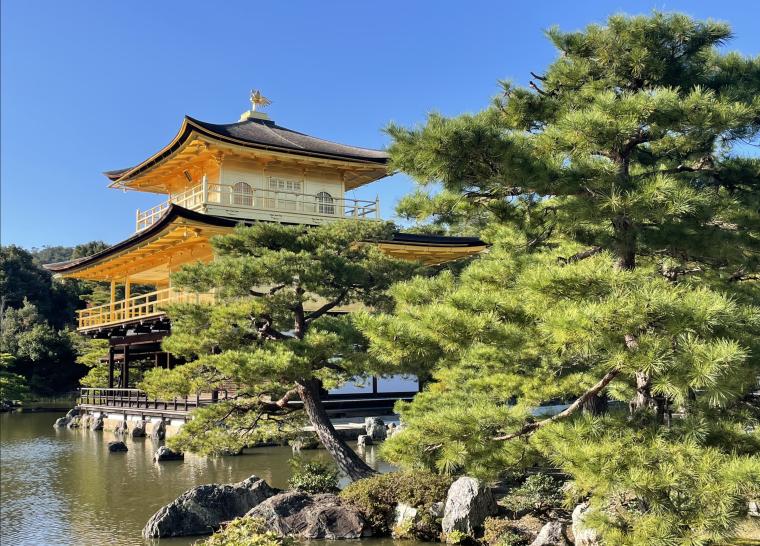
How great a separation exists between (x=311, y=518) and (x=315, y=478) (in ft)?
4.00

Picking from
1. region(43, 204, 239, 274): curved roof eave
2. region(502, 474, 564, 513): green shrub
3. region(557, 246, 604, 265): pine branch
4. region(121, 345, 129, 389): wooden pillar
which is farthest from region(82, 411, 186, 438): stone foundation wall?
region(557, 246, 604, 265): pine branch

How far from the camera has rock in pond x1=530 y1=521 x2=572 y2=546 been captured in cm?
600

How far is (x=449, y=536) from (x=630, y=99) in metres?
4.47

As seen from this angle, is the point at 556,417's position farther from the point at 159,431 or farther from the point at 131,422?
the point at 131,422

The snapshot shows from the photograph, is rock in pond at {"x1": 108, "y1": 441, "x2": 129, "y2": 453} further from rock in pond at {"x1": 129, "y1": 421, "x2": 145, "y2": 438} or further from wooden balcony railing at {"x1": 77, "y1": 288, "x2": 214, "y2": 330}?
wooden balcony railing at {"x1": 77, "y1": 288, "x2": 214, "y2": 330}

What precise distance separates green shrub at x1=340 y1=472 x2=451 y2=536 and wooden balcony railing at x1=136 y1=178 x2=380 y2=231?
9876 millimetres

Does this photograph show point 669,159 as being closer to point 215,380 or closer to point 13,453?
point 215,380

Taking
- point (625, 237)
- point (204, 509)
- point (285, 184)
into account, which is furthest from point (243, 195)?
point (625, 237)

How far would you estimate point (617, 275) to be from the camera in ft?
13.2

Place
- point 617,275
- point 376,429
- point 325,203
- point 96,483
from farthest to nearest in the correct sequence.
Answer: point 325,203 < point 376,429 < point 96,483 < point 617,275

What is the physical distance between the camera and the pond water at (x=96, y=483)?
301 inches

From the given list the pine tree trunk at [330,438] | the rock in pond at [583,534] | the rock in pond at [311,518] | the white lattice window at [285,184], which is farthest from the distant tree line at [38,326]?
the rock in pond at [583,534]

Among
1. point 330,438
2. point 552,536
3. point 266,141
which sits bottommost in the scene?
point 552,536

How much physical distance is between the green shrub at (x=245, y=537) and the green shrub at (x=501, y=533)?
6.33ft
